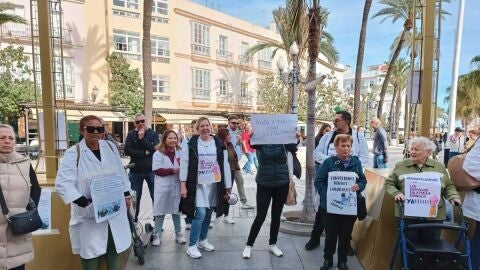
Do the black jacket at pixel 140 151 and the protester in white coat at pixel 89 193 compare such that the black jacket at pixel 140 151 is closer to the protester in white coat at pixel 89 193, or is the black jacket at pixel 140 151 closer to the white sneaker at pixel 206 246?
the white sneaker at pixel 206 246

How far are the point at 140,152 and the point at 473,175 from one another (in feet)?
14.6

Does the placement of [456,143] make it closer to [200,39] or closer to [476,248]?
[476,248]

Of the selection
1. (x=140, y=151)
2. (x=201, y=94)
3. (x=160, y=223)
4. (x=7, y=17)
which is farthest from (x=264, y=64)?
(x=160, y=223)

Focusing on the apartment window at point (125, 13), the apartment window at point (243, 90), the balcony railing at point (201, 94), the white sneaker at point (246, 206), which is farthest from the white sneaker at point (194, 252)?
the apartment window at point (243, 90)

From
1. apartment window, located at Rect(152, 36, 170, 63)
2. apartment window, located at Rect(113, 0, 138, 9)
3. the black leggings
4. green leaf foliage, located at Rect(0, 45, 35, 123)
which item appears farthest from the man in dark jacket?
apartment window, located at Rect(113, 0, 138, 9)

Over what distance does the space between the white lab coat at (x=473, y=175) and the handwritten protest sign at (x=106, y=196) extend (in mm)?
3398

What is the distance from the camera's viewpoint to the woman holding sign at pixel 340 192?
3977 mm

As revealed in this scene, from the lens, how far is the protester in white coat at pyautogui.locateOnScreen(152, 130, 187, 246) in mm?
5070

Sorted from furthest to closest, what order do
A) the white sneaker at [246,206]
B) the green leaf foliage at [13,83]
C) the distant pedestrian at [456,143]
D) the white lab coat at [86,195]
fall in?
the green leaf foliage at [13,83]
the distant pedestrian at [456,143]
the white sneaker at [246,206]
the white lab coat at [86,195]

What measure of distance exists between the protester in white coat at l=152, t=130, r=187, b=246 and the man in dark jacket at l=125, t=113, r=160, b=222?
2.00 ft

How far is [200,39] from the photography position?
30.8m

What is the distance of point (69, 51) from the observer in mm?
24094

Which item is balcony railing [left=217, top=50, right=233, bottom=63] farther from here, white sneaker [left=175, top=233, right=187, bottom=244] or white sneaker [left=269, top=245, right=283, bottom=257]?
white sneaker [left=269, top=245, right=283, bottom=257]

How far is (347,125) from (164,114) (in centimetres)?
2383
